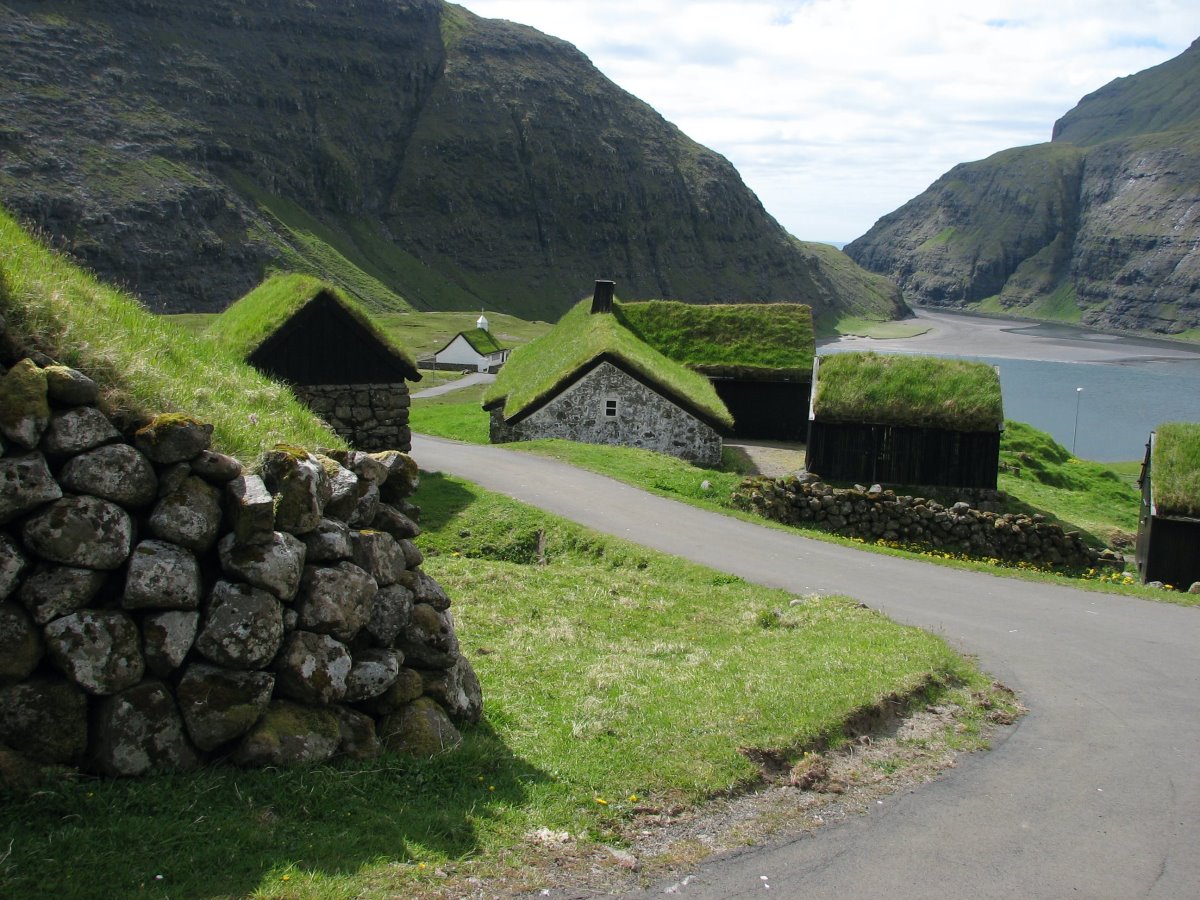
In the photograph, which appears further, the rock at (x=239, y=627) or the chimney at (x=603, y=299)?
the chimney at (x=603, y=299)

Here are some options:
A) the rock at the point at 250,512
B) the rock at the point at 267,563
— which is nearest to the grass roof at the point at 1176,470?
the rock at the point at 267,563

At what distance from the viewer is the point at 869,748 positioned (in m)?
10.1

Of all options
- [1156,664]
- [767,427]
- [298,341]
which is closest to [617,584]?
[1156,664]

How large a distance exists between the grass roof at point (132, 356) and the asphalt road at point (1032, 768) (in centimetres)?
522

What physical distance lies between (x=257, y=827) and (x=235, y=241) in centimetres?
16283

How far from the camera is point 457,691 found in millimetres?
8914

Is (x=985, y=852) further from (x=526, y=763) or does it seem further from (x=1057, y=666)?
(x=1057, y=666)

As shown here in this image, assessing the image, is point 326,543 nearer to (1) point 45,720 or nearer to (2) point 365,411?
(1) point 45,720

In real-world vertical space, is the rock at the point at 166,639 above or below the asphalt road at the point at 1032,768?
above

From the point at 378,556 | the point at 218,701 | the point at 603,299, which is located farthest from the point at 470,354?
the point at 218,701

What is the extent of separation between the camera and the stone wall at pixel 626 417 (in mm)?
35625

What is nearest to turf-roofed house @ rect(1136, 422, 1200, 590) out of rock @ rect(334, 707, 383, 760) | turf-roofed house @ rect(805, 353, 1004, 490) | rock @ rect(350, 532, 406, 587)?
turf-roofed house @ rect(805, 353, 1004, 490)

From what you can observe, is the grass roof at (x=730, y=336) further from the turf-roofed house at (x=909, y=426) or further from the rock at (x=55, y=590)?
the rock at (x=55, y=590)

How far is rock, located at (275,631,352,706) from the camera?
25.1ft
